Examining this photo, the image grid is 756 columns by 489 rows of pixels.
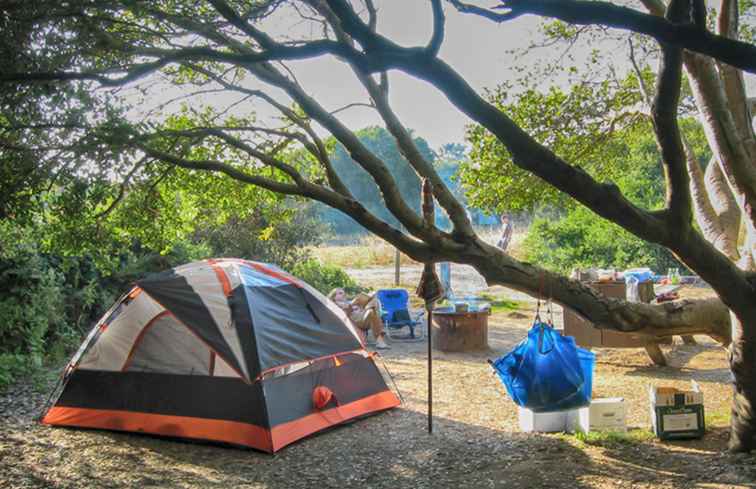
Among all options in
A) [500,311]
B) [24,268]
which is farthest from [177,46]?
[500,311]

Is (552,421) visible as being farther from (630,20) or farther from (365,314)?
(365,314)

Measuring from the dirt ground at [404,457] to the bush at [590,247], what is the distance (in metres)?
12.4

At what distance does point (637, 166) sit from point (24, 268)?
18.7 m

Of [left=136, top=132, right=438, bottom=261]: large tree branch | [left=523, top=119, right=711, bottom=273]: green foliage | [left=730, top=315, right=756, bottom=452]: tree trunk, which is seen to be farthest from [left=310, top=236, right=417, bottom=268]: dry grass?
[left=730, top=315, right=756, bottom=452]: tree trunk

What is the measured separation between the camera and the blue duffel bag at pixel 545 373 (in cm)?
495

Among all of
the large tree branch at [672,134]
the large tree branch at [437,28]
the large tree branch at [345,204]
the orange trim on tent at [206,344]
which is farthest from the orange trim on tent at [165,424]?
the large tree branch at [672,134]

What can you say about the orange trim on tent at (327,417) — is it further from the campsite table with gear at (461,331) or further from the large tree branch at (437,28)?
the campsite table with gear at (461,331)

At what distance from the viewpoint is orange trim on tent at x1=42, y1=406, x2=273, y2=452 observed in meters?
5.31

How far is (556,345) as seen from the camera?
511 centimetres

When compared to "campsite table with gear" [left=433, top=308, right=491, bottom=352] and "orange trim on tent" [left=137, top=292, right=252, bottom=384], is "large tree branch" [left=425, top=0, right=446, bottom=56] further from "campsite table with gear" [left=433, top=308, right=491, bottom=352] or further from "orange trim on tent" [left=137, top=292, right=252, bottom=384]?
"campsite table with gear" [left=433, top=308, right=491, bottom=352]

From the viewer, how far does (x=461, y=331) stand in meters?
9.70

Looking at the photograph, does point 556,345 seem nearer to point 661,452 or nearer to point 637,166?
point 661,452

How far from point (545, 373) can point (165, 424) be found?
304 cm

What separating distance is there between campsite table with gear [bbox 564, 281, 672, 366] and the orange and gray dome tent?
3.23 metres
